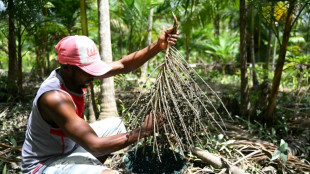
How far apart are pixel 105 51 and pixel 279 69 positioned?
6.65 feet

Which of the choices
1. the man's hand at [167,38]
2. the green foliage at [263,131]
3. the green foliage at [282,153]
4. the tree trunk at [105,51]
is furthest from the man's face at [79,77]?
the green foliage at [263,131]

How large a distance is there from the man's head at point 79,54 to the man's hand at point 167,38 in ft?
1.77

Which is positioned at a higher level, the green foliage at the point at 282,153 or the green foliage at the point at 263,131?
the green foliage at the point at 282,153

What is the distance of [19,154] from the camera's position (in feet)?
7.89

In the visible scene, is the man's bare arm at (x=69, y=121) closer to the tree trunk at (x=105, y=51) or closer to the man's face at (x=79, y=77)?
the man's face at (x=79, y=77)

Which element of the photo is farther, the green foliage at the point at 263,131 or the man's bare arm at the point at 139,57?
the green foliage at the point at 263,131

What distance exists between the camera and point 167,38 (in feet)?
5.65

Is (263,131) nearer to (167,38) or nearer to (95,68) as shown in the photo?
(167,38)

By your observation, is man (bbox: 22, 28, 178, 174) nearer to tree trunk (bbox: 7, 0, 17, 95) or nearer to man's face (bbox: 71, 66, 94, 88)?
man's face (bbox: 71, 66, 94, 88)

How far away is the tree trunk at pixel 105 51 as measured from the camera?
8.54ft

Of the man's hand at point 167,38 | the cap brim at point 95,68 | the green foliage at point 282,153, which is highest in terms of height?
the man's hand at point 167,38

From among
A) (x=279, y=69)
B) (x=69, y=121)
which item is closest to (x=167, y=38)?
(x=69, y=121)

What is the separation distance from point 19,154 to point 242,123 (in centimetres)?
271

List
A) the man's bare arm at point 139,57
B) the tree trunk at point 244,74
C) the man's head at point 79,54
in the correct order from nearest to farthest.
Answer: the man's head at point 79,54 → the man's bare arm at point 139,57 → the tree trunk at point 244,74
